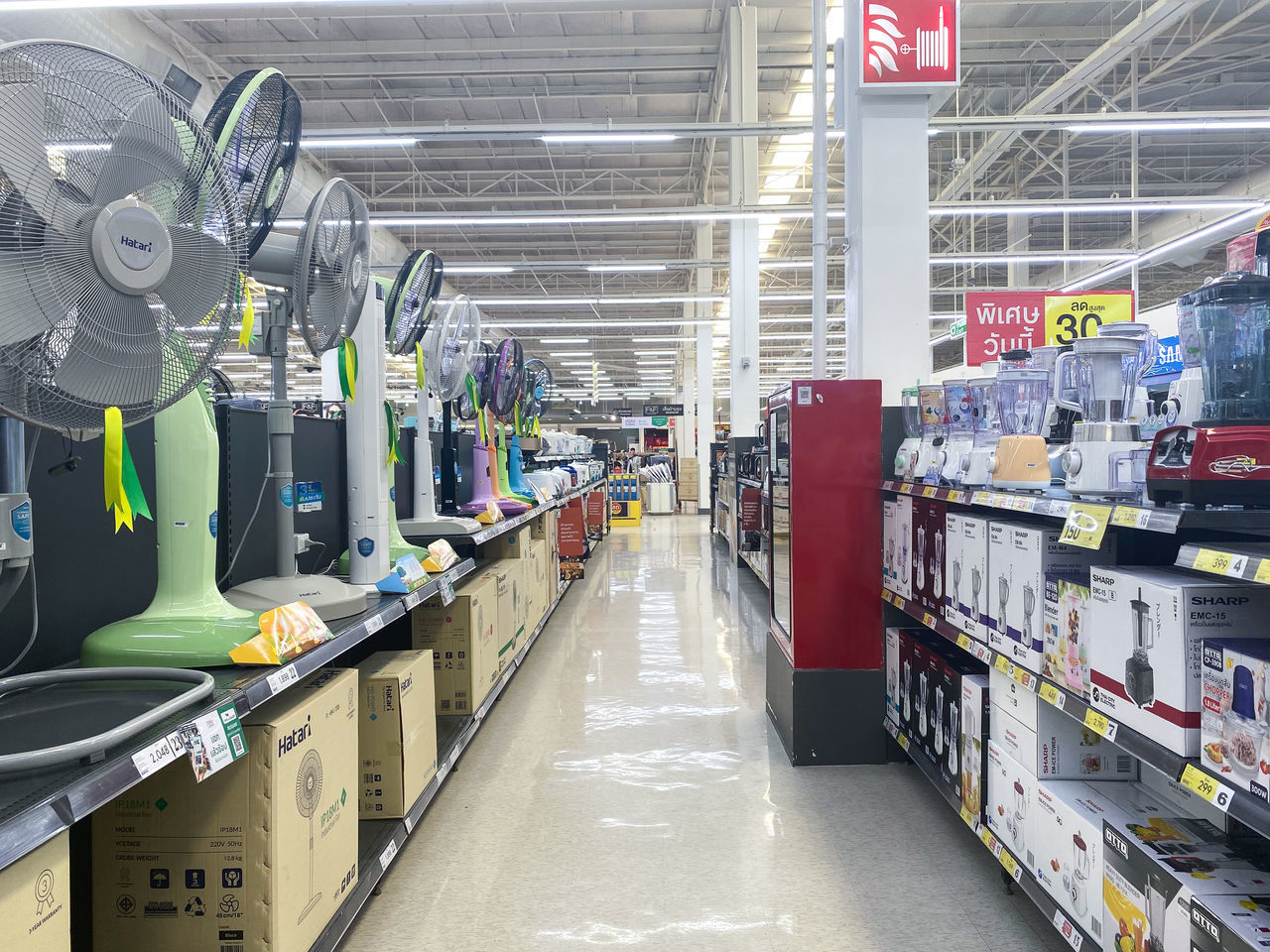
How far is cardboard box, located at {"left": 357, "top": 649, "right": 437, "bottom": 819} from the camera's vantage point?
257cm

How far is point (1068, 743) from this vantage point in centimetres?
221

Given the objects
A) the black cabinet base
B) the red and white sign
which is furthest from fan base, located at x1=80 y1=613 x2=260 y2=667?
the red and white sign

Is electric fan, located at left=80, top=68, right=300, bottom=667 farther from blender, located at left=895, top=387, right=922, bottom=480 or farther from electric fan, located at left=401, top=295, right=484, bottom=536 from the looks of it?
blender, located at left=895, top=387, right=922, bottom=480

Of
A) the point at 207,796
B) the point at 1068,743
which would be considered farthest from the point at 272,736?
the point at 1068,743

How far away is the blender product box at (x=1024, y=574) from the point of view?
2191mm

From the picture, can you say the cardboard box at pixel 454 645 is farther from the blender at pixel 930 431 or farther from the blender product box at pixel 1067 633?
the blender product box at pixel 1067 633

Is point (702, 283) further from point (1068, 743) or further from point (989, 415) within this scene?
point (1068, 743)

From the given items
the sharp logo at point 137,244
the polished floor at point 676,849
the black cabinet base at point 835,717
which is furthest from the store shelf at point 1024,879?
the sharp logo at point 137,244

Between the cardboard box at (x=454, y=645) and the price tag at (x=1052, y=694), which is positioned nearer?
the price tag at (x=1052, y=694)

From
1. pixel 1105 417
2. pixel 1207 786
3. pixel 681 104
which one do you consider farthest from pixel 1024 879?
pixel 681 104

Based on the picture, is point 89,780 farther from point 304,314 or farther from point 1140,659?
point 1140,659

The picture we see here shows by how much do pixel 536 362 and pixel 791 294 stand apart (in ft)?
31.5

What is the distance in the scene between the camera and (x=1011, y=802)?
7.70ft

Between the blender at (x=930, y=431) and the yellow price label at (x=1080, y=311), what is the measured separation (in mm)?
4502
